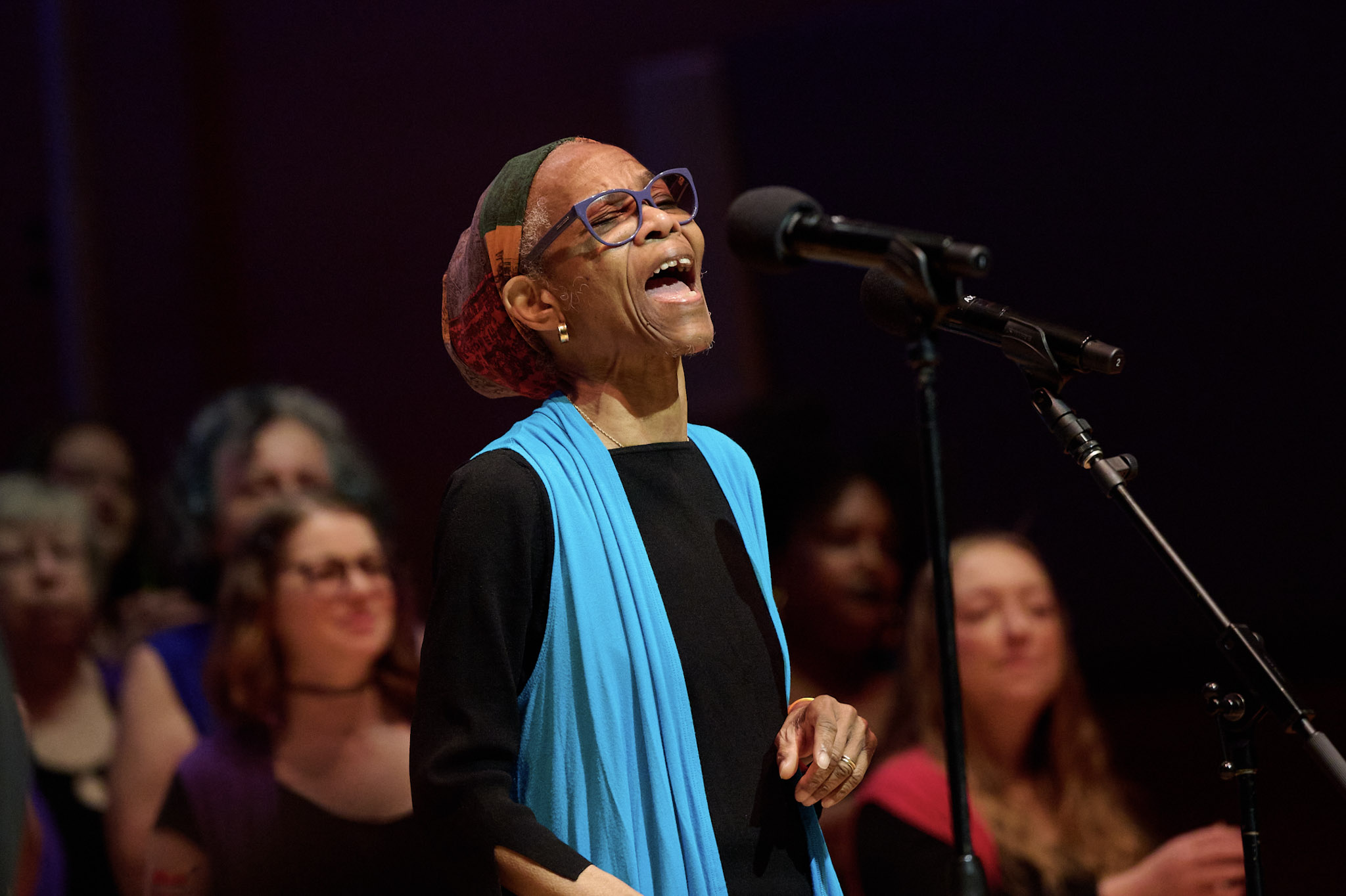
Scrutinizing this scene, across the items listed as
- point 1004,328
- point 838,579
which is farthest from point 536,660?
point 838,579

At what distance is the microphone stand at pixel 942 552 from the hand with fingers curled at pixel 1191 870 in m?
1.64

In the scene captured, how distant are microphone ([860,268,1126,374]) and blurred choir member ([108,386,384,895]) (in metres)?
2.04

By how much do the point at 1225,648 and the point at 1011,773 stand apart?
1565 mm

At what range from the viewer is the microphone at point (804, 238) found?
129 centimetres

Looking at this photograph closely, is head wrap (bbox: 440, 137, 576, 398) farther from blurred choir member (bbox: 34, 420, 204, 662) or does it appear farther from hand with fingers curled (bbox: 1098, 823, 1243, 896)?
blurred choir member (bbox: 34, 420, 204, 662)

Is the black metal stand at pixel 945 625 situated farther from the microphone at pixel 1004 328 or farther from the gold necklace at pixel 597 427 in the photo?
the gold necklace at pixel 597 427

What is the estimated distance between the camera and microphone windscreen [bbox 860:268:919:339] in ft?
4.42

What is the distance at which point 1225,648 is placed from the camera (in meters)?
1.49

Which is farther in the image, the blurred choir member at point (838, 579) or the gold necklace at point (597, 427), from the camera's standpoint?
the blurred choir member at point (838, 579)

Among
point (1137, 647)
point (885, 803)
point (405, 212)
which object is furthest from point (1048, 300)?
point (405, 212)

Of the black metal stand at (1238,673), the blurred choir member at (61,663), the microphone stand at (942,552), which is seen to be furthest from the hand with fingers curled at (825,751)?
the blurred choir member at (61,663)

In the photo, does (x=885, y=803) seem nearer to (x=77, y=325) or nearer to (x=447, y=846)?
(x=447, y=846)

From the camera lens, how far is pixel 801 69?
390cm

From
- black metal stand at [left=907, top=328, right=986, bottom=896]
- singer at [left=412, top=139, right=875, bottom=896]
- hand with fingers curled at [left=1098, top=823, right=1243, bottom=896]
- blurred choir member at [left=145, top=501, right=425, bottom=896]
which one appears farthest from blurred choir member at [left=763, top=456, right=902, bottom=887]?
black metal stand at [left=907, top=328, right=986, bottom=896]
